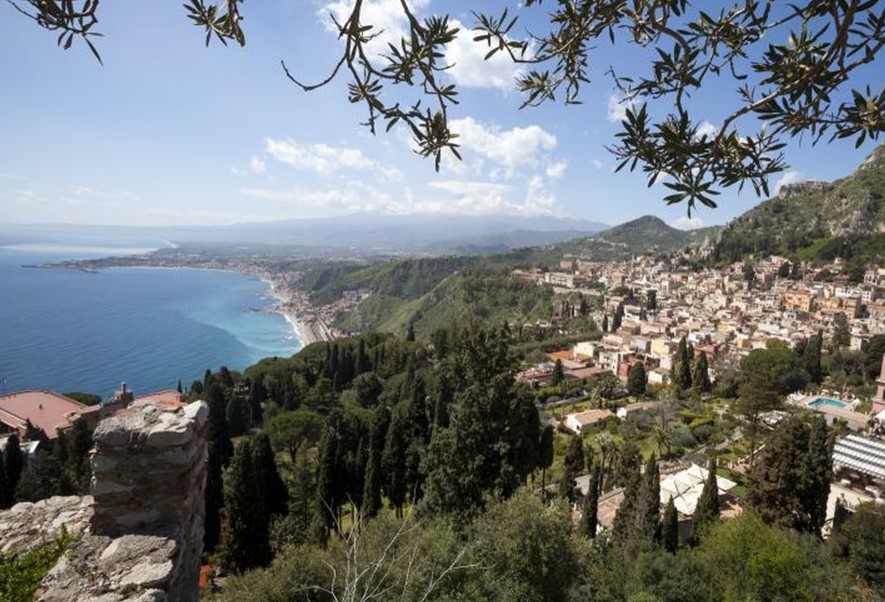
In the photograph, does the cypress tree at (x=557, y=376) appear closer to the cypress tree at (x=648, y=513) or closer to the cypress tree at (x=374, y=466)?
the cypress tree at (x=374, y=466)

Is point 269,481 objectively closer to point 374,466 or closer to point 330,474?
point 330,474

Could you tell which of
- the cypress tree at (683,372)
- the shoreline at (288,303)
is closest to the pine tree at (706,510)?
the cypress tree at (683,372)

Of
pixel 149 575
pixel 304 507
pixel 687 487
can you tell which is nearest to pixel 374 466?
pixel 304 507

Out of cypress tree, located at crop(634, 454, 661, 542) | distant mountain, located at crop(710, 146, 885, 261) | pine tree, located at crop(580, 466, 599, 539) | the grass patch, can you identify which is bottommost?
pine tree, located at crop(580, 466, 599, 539)

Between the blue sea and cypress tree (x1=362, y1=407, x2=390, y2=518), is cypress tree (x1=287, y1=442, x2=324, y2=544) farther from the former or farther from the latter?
the blue sea

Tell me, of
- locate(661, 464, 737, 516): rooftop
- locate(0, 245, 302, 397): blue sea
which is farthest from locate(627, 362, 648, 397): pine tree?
locate(0, 245, 302, 397): blue sea

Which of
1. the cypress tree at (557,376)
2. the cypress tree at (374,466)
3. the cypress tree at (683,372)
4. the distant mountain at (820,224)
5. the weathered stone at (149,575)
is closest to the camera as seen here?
the weathered stone at (149,575)
